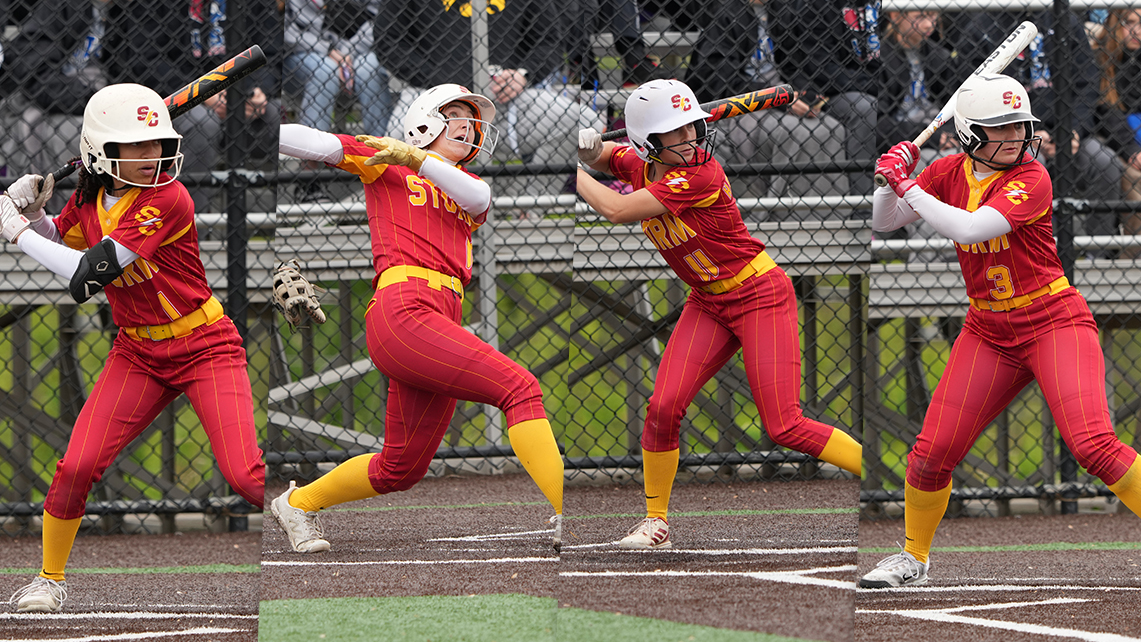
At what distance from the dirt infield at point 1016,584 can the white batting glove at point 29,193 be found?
8.32 feet

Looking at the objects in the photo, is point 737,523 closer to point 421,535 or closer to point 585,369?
point 585,369

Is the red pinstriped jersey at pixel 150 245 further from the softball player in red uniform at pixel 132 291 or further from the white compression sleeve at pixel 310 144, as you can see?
the white compression sleeve at pixel 310 144

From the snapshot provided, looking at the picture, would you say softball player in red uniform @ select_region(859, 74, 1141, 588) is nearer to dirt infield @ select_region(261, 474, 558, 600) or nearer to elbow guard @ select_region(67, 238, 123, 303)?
dirt infield @ select_region(261, 474, 558, 600)

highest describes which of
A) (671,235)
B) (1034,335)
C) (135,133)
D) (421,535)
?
(135,133)

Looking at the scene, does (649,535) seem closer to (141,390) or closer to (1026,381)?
(1026,381)

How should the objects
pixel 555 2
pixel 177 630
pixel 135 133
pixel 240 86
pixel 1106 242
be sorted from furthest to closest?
1. pixel 1106 242
2. pixel 240 86
3. pixel 177 630
4. pixel 135 133
5. pixel 555 2

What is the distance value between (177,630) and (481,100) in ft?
5.82

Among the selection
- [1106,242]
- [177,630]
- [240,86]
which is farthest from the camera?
[1106,242]

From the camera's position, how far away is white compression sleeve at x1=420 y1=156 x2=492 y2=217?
2.27 meters

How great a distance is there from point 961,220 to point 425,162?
4.99 feet

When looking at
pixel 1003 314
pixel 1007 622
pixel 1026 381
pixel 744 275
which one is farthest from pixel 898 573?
pixel 744 275

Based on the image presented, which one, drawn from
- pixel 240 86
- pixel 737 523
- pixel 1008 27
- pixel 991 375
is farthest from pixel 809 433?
pixel 1008 27

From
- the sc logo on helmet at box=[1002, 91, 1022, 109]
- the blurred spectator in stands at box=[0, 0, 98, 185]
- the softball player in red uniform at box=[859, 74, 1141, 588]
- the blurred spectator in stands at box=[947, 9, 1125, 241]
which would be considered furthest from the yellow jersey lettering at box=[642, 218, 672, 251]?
the blurred spectator in stands at box=[0, 0, 98, 185]

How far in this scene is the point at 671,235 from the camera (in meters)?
2.35
